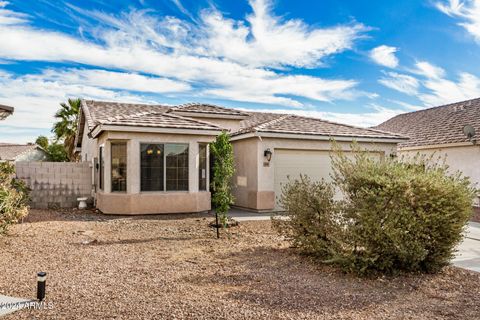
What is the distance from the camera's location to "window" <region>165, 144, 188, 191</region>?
46.4 feet

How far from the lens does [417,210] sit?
21.9 feet

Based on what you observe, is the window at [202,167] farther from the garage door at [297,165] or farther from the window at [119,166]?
the garage door at [297,165]

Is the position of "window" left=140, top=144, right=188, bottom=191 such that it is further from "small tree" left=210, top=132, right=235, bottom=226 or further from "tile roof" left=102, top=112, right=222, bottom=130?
"small tree" left=210, top=132, right=235, bottom=226

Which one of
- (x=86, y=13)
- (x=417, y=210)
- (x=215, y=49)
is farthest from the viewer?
(x=215, y=49)

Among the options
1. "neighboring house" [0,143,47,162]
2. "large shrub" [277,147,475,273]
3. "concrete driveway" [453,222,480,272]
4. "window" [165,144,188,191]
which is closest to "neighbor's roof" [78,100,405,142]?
"window" [165,144,188,191]

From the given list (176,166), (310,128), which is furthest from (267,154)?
(176,166)

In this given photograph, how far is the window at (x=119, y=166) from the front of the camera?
13.9 metres

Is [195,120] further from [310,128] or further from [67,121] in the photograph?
[67,121]

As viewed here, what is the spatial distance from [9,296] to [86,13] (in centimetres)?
1120

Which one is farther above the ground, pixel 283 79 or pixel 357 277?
pixel 283 79

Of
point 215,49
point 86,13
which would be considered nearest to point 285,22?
point 215,49

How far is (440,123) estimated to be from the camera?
2317cm

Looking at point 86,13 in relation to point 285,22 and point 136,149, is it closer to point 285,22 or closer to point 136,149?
point 136,149

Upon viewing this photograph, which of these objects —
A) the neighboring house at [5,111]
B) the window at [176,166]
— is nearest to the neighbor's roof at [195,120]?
the window at [176,166]
